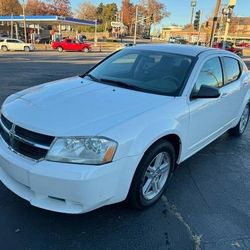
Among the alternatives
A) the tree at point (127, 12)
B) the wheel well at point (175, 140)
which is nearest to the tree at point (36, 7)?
the tree at point (127, 12)

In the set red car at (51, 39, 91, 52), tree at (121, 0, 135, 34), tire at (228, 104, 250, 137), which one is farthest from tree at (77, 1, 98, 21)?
tire at (228, 104, 250, 137)

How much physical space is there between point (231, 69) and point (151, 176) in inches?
99.9

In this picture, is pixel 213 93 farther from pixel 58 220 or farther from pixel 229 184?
pixel 58 220

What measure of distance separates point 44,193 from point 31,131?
543 mm

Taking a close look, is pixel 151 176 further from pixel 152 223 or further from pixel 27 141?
pixel 27 141

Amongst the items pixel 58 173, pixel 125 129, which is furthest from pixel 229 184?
pixel 58 173

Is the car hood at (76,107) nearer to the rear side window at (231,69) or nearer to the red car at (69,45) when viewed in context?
the rear side window at (231,69)

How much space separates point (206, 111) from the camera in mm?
3949

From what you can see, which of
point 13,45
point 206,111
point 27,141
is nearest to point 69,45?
point 13,45

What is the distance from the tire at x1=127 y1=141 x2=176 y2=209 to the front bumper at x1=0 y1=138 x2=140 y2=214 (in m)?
0.16

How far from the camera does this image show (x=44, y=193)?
2676 mm

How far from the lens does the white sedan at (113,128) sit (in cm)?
262

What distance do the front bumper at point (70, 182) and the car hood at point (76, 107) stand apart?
30cm

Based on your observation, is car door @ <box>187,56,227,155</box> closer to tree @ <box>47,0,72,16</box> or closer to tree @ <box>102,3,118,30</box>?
tree @ <box>47,0,72,16</box>
